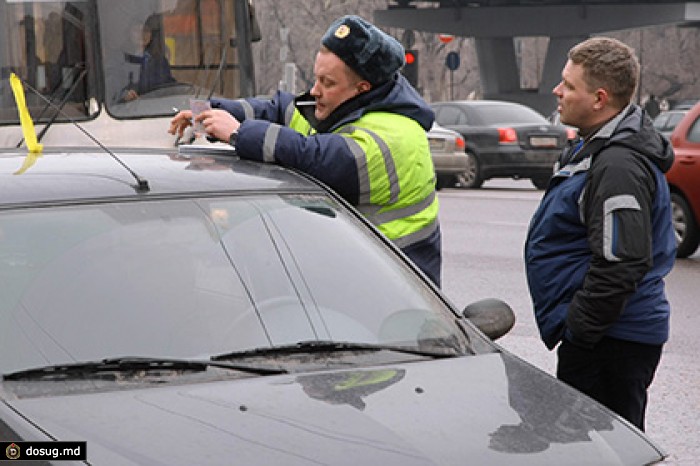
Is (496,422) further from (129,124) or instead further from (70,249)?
(129,124)

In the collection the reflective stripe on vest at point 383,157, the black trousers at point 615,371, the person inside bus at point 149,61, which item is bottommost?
the black trousers at point 615,371

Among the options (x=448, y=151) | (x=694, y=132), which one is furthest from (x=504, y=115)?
(x=694, y=132)

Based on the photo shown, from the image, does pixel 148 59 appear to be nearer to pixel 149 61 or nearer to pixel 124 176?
pixel 149 61

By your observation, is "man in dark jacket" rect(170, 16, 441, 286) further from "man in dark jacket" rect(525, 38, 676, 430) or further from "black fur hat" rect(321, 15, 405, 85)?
"man in dark jacket" rect(525, 38, 676, 430)

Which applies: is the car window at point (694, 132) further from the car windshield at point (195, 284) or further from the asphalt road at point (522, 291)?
the car windshield at point (195, 284)

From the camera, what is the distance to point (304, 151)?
464 cm

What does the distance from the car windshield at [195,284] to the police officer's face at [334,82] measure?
647 millimetres

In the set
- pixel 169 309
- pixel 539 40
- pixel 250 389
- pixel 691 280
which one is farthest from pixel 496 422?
pixel 539 40

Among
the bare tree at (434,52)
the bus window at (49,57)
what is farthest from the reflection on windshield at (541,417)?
the bare tree at (434,52)

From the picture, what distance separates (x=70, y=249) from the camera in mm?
3814

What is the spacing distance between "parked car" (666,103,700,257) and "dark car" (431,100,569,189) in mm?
9291

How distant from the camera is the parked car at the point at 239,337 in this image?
10.5 ft

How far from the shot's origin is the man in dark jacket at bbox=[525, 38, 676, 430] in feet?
14.7

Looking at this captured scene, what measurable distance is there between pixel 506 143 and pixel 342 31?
19.2 meters
